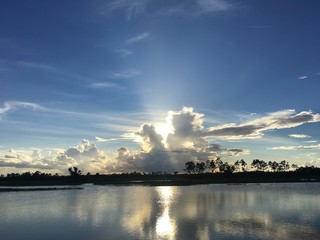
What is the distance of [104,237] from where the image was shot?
1346 inches

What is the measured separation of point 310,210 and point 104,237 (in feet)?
108

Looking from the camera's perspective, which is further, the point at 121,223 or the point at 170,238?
the point at 121,223

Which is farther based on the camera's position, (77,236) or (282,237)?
(77,236)

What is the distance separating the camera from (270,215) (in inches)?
1881

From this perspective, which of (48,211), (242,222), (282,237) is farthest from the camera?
(48,211)

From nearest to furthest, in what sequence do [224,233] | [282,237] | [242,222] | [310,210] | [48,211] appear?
[282,237], [224,233], [242,222], [310,210], [48,211]

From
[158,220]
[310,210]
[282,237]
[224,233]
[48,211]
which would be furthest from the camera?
[48,211]

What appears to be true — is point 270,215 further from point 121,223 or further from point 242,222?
point 121,223

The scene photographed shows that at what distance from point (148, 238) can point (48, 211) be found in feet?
96.1

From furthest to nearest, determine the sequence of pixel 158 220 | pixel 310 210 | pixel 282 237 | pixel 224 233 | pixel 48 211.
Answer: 1. pixel 48 211
2. pixel 310 210
3. pixel 158 220
4. pixel 224 233
5. pixel 282 237

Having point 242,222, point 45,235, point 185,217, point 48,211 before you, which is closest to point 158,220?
point 185,217

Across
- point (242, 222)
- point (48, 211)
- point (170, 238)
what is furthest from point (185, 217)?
point (48, 211)

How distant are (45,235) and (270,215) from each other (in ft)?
94.6

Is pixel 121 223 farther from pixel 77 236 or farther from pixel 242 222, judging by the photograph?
pixel 242 222
